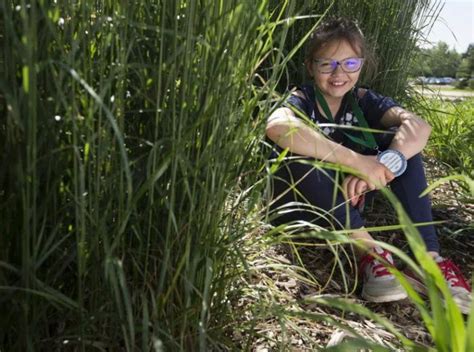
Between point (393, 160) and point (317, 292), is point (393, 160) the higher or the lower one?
the higher one

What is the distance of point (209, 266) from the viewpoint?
909 mm

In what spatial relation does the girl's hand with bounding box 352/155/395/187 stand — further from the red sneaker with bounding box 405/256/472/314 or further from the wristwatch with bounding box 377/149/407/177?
the red sneaker with bounding box 405/256/472/314

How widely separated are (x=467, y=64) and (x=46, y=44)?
91.2 feet

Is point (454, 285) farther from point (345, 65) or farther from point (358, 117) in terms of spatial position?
point (345, 65)

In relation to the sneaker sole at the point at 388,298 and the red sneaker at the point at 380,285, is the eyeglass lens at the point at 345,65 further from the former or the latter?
the sneaker sole at the point at 388,298

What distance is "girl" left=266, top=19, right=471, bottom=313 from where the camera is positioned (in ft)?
5.07

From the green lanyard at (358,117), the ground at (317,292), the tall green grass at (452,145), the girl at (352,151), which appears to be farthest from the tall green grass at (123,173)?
the tall green grass at (452,145)

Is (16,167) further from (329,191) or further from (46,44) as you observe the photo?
(329,191)

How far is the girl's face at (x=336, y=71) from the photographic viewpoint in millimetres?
1809

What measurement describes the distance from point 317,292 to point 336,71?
708 mm

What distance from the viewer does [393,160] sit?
5.55ft

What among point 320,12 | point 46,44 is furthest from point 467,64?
point 46,44

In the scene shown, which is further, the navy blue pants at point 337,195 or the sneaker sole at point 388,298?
the navy blue pants at point 337,195

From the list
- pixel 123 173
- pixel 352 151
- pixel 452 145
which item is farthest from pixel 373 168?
pixel 452 145
